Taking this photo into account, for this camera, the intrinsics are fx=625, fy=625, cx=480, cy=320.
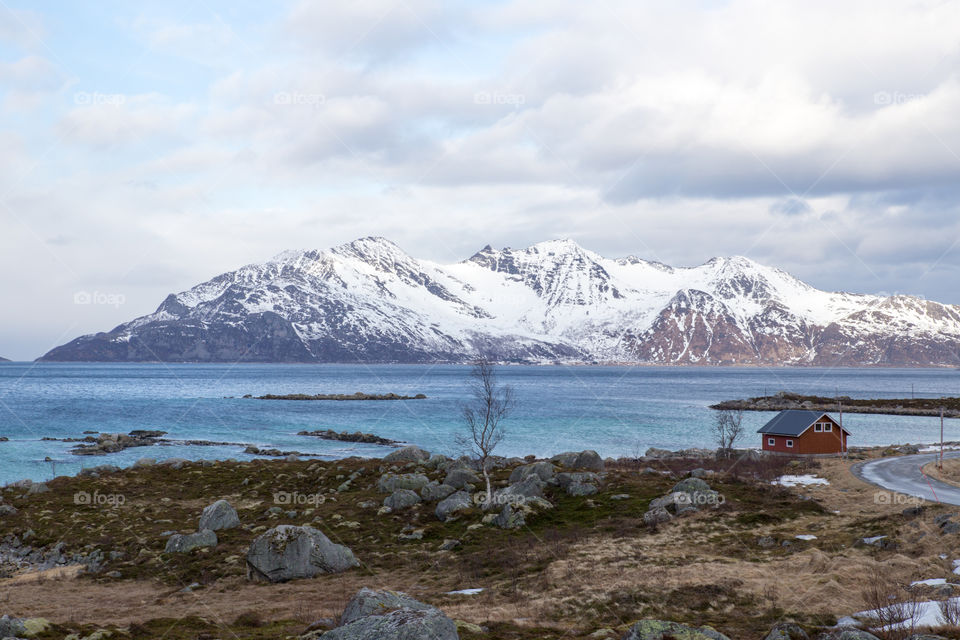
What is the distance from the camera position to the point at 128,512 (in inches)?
1734

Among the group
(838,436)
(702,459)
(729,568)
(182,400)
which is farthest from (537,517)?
(182,400)

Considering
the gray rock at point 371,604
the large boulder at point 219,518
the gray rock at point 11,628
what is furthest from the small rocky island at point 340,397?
the gray rock at point 371,604

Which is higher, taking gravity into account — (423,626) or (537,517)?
(423,626)

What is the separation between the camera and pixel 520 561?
29.2 meters

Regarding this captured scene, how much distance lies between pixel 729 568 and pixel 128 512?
39685mm

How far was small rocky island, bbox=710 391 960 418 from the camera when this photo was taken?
136000 millimetres

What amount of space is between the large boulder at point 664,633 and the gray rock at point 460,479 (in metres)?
31.1

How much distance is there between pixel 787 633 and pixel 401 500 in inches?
1144

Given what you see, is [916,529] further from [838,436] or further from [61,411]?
[61,411]

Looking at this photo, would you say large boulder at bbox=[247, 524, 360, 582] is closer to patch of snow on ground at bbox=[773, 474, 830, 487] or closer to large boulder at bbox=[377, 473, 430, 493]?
large boulder at bbox=[377, 473, 430, 493]

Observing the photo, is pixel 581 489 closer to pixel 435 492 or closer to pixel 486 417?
pixel 486 417

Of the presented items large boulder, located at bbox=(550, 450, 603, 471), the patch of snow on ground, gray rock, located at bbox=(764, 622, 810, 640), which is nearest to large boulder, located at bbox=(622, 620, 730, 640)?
gray rock, located at bbox=(764, 622, 810, 640)

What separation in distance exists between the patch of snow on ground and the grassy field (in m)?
0.87

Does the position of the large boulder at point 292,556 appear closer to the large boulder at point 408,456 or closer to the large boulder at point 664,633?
the large boulder at point 664,633
